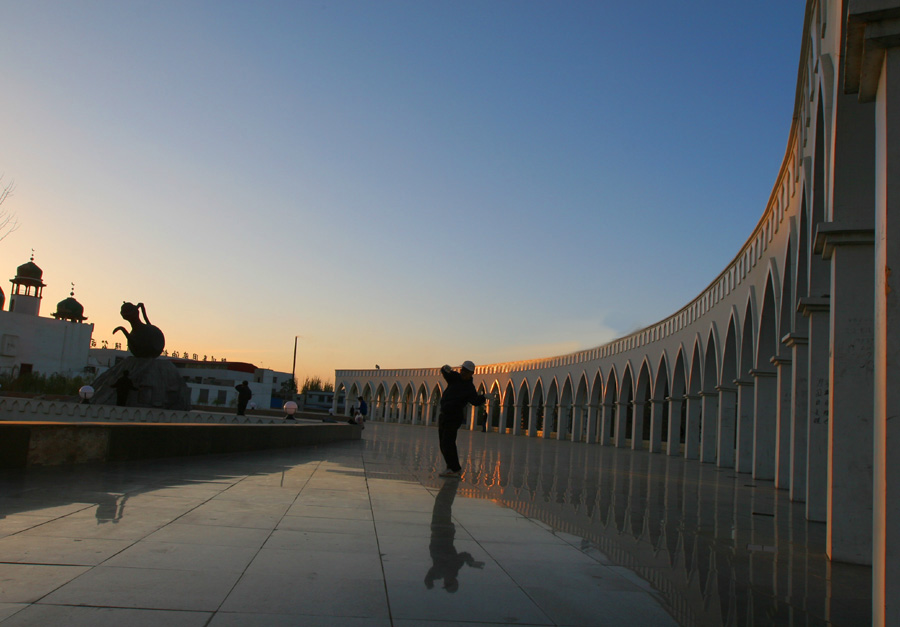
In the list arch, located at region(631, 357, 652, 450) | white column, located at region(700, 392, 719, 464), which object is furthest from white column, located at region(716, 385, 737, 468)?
arch, located at region(631, 357, 652, 450)

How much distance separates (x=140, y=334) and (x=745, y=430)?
52.6ft

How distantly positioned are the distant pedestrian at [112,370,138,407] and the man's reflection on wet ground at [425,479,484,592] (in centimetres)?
1550

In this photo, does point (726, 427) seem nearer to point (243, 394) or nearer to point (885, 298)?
point (243, 394)

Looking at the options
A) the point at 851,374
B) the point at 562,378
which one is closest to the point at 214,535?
the point at 851,374

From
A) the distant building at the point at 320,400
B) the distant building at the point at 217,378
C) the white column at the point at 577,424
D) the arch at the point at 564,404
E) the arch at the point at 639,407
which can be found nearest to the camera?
the arch at the point at 639,407

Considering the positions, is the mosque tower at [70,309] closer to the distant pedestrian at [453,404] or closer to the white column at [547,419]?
the white column at [547,419]

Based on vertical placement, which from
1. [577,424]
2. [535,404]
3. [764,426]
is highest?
[535,404]

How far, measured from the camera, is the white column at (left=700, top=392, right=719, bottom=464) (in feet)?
74.3

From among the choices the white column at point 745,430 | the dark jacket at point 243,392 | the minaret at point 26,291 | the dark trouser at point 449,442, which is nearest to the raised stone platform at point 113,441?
the dark trouser at point 449,442

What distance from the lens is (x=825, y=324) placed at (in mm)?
8383

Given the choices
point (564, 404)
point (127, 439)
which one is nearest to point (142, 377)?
point (127, 439)

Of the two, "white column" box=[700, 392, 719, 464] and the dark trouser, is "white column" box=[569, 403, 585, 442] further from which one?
the dark trouser

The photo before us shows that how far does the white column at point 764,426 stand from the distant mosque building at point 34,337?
46.4 m

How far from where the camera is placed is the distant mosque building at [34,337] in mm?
49781
